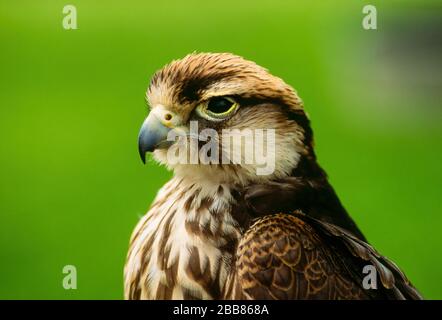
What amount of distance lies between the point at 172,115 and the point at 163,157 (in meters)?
0.17

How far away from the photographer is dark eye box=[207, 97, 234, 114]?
2357 mm

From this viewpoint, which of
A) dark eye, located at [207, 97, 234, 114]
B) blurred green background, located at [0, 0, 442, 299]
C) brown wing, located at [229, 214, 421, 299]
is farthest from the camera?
blurred green background, located at [0, 0, 442, 299]

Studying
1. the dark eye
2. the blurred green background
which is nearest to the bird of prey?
the dark eye

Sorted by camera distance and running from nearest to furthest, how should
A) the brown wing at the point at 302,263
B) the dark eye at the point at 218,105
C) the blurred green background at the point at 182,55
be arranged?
the brown wing at the point at 302,263
the dark eye at the point at 218,105
the blurred green background at the point at 182,55

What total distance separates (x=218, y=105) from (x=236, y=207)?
374 millimetres

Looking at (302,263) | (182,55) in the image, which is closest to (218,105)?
(302,263)

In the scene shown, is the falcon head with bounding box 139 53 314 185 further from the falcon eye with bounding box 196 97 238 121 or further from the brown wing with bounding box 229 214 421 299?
the brown wing with bounding box 229 214 421 299

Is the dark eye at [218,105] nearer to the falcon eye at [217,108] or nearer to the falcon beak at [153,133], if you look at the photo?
the falcon eye at [217,108]

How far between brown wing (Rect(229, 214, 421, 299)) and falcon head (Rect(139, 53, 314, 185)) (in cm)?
23

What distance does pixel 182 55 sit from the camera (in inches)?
181

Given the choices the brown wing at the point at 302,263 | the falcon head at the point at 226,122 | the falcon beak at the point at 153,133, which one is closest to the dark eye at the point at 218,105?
the falcon head at the point at 226,122

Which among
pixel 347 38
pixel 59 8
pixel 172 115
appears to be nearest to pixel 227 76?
pixel 172 115

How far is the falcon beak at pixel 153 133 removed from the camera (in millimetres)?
2361

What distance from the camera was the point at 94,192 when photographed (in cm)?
488
